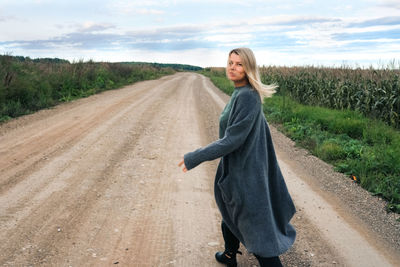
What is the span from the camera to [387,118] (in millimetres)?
11320

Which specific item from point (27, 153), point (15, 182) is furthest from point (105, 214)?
point (27, 153)

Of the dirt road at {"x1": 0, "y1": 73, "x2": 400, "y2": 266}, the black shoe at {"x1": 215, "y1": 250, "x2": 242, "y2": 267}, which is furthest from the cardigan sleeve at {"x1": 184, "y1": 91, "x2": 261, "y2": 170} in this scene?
the dirt road at {"x1": 0, "y1": 73, "x2": 400, "y2": 266}

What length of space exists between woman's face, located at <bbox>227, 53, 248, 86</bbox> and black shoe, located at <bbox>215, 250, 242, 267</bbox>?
1607 mm

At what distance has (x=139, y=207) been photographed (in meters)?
4.90

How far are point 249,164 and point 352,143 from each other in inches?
252

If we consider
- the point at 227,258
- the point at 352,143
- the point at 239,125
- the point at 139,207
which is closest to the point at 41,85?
the point at 139,207

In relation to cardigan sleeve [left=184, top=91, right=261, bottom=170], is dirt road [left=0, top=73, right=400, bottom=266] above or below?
below

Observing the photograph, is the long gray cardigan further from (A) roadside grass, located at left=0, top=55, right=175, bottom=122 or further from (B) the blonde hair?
(A) roadside grass, located at left=0, top=55, right=175, bottom=122

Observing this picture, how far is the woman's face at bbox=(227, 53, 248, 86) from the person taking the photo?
8.98ft

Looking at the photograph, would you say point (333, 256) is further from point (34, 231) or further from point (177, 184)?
point (34, 231)

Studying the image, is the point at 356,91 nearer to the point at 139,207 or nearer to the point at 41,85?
the point at 139,207

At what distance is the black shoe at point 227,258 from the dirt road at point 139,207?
15cm

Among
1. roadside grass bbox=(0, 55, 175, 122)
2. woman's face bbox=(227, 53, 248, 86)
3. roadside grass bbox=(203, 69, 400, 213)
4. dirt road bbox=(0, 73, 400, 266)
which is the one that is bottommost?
dirt road bbox=(0, 73, 400, 266)

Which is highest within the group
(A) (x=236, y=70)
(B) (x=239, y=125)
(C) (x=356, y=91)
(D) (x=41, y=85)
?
(A) (x=236, y=70)
